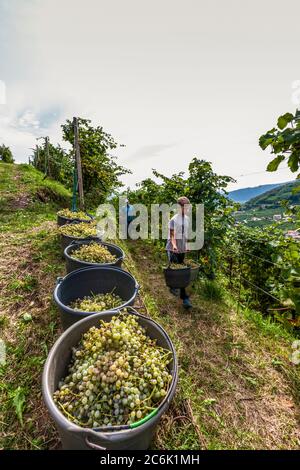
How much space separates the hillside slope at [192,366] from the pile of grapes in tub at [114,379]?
66 cm

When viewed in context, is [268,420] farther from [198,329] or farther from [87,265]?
[87,265]

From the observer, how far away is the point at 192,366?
285 cm

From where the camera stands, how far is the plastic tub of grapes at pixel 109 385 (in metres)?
1.16

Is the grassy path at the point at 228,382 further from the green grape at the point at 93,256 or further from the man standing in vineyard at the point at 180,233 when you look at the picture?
the green grape at the point at 93,256

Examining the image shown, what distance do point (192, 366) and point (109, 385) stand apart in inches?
71.8

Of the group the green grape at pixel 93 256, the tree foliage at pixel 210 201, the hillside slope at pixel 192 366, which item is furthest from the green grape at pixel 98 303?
the tree foliage at pixel 210 201

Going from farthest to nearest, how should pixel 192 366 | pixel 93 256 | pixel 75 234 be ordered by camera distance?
pixel 75 234
pixel 93 256
pixel 192 366

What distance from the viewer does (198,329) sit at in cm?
364

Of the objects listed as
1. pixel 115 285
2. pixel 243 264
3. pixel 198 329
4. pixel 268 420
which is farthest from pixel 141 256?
pixel 268 420

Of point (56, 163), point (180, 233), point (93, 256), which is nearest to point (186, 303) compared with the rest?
point (180, 233)

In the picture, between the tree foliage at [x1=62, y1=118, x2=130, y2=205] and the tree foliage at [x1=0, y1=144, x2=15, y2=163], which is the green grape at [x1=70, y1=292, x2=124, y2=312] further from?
the tree foliage at [x1=0, y1=144, x2=15, y2=163]

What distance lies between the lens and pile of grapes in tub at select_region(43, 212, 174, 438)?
51.7 inches

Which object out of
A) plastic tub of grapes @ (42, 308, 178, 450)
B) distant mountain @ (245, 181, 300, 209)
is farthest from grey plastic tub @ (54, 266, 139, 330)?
distant mountain @ (245, 181, 300, 209)

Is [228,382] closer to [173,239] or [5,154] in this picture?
[173,239]
